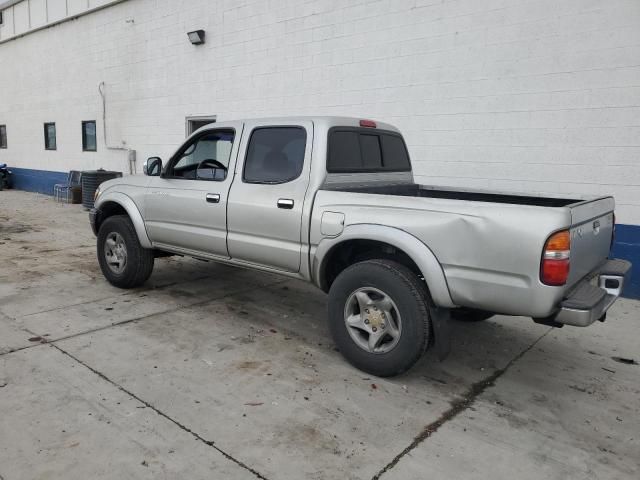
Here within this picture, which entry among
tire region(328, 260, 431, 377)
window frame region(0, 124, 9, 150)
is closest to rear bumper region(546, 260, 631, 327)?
tire region(328, 260, 431, 377)

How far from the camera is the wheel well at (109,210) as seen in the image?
229 inches

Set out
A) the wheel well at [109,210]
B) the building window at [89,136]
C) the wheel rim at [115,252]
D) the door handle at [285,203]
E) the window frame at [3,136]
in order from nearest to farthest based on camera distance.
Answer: the door handle at [285,203], the wheel rim at [115,252], the wheel well at [109,210], the building window at [89,136], the window frame at [3,136]

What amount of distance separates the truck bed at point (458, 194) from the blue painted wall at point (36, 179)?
13.9 meters

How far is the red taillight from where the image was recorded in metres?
2.94

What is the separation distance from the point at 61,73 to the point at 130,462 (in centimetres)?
1600

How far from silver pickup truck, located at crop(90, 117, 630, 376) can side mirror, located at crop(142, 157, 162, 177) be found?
0.02m

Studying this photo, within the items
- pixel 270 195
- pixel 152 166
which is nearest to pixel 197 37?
pixel 152 166

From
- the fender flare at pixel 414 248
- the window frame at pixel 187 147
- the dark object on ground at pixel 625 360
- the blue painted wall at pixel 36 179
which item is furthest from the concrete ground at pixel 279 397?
the blue painted wall at pixel 36 179

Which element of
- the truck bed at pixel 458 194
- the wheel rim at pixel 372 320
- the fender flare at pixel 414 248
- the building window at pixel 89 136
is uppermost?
the building window at pixel 89 136

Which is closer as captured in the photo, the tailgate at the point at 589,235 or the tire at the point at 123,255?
the tailgate at the point at 589,235

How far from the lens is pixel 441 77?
731cm

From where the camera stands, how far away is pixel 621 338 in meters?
4.84

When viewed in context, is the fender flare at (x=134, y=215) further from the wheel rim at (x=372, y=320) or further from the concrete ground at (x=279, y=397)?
the wheel rim at (x=372, y=320)

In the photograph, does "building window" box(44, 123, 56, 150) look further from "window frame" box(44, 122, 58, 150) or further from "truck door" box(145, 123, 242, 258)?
"truck door" box(145, 123, 242, 258)
